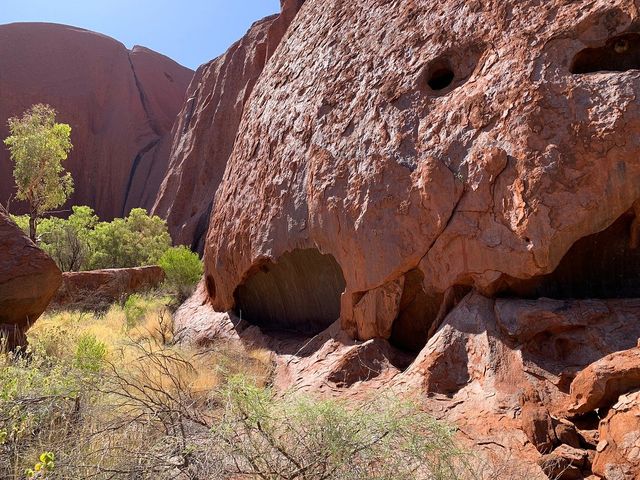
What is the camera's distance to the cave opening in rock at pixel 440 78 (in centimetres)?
501

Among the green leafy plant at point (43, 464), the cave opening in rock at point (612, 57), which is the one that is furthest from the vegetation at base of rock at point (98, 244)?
the green leafy plant at point (43, 464)

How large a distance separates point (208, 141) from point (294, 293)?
14.9 metres

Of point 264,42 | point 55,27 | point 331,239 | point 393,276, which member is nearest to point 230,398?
point 393,276

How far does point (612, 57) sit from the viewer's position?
425 cm

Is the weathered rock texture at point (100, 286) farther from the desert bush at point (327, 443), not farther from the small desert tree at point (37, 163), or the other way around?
the desert bush at point (327, 443)

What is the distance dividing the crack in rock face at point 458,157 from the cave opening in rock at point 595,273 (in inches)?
0.4

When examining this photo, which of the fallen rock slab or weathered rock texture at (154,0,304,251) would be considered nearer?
the fallen rock slab

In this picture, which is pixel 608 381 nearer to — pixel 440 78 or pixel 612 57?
pixel 612 57

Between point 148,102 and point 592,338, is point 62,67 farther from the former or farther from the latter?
point 592,338

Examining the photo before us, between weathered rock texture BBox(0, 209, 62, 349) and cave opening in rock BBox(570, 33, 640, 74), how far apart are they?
17.3ft

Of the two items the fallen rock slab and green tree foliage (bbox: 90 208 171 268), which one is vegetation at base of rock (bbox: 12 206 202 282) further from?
the fallen rock slab

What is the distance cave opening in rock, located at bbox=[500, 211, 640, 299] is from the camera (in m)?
4.02

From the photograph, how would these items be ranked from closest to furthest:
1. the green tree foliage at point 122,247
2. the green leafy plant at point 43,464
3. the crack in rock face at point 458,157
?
the green leafy plant at point 43,464 → the crack in rock face at point 458,157 → the green tree foliage at point 122,247

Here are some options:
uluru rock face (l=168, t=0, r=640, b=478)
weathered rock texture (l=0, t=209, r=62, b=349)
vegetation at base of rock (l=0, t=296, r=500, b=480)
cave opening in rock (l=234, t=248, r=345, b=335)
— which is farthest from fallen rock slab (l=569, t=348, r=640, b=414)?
weathered rock texture (l=0, t=209, r=62, b=349)
